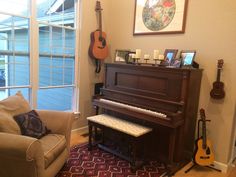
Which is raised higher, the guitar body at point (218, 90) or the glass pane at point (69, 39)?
the glass pane at point (69, 39)

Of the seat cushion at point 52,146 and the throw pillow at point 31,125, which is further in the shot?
the throw pillow at point 31,125

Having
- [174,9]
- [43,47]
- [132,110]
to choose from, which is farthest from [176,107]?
[43,47]

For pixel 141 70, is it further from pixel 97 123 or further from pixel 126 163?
pixel 126 163

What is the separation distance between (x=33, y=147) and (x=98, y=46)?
2.30 m

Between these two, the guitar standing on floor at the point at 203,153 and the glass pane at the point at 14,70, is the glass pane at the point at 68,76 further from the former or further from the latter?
the guitar standing on floor at the point at 203,153

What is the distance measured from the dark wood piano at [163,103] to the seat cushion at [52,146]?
0.90 metres

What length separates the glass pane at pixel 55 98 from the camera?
10.8ft

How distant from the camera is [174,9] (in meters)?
2.98

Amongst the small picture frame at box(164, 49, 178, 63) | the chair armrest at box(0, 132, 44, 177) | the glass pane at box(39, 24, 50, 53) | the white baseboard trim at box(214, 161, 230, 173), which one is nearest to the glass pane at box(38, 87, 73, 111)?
the glass pane at box(39, 24, 50, 53)

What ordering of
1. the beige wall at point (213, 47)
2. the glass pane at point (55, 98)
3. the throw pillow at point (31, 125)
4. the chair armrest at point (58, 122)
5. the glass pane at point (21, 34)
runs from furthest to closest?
the glass pane at point (55, 98), the glass pane at point (21, 34), the beige wall at point (213, 47), the chair armrest at point (58, 122), the throw pillow at point (31, 125)

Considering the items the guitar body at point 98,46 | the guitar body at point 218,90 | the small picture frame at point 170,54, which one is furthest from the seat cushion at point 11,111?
the guitar body at point 218,90

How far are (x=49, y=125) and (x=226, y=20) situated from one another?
8.15 ft

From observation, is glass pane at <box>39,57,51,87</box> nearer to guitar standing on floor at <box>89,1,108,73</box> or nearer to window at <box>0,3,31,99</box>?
window at <box>0,3,31,99</box>

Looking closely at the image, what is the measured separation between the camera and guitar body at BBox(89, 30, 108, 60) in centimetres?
359
